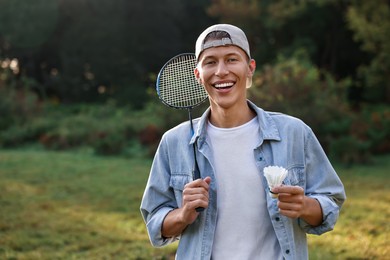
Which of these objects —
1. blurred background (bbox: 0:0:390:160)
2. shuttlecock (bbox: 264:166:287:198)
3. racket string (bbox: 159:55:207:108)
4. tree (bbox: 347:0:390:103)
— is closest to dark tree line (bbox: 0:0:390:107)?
blurred background (bbox: 0:0:390:160)

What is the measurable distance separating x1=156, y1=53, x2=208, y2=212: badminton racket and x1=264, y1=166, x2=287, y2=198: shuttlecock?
2.73 feet

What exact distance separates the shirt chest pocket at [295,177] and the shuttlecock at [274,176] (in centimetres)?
22

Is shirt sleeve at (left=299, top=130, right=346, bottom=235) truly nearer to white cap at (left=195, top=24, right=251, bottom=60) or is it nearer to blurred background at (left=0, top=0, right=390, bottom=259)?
white cap at (left=195, top=24, right=251, bottom=60)

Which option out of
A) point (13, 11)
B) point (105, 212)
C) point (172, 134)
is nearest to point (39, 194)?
point (105, 212)

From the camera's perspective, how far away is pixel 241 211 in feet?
8.21

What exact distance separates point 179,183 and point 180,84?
2.34ft

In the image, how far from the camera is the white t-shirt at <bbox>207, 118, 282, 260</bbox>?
2.48 m

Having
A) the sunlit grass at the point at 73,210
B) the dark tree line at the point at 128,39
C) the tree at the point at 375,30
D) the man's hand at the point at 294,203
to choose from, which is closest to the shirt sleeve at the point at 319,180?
the man's hand at the point at 294,203

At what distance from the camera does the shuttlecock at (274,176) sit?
2.28m

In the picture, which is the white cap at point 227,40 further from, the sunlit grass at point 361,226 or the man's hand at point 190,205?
the sunlit grass at point 361,226

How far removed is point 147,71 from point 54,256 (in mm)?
25557

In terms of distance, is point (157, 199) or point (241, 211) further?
point (157, 199)

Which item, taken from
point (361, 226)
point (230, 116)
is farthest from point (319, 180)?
point (361, 226)

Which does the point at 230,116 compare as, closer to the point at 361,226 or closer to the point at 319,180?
the point at 319,180
